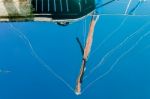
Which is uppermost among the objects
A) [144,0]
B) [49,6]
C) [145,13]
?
[49,6]

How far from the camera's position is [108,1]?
6551 millimetres

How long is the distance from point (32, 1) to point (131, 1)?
7.31ft

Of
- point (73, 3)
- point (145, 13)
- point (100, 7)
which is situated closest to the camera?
point (73, 3)

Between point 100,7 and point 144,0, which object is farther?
point 144,0

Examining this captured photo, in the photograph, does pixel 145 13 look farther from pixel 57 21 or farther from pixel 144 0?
pixel 57 21

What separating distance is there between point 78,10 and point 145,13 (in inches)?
86.9

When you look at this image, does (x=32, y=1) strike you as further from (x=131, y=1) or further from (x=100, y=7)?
(x=131, y=1)

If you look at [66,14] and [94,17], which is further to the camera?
Result: [94,17]

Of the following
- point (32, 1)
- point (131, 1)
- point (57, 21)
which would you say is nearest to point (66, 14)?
point (57, 21)

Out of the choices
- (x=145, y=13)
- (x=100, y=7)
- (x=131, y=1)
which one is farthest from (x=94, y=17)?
(x=145, y=13)

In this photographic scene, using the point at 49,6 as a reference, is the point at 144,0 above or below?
below

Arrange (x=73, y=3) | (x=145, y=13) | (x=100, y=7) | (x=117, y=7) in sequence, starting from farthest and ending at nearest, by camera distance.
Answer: (x=145, y=13)
(x=117, y=7)
(x=100, y=7)
(x=73, y=3)

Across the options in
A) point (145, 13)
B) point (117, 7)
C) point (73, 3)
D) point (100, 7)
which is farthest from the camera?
point (145, 13)

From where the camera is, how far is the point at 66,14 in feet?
19.1
